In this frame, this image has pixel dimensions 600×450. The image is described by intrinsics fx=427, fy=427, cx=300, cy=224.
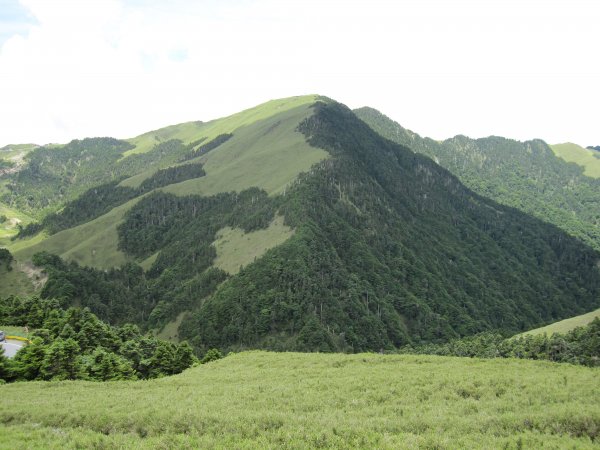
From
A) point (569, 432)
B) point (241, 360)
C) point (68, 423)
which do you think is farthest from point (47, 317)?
point (569, 432)

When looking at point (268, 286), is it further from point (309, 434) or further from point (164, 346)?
point (309, 434)

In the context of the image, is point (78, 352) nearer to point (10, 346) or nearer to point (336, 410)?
point (10, 346)

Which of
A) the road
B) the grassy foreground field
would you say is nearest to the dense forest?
the road

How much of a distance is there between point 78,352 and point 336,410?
53.1m

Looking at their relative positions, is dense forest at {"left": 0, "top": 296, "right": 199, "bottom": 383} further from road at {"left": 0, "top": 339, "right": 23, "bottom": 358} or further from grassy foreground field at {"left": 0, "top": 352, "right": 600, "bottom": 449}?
grassy foreground field at {"left": 0, "top": 352, "right": 600, "bottom": 449}

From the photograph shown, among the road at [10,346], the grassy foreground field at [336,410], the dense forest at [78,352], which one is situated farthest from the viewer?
the road at [10,346]

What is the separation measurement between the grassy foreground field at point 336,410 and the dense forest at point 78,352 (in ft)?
54.6

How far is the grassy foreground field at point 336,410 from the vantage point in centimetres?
2181

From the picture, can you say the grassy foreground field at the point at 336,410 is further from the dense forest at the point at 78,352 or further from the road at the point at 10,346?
the road at the point at 10,346

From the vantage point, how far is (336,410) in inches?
1081

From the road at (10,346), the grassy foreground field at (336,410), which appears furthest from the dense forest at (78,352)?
the grassy foreground field at (336,410)

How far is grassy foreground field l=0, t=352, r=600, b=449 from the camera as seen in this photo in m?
21.8

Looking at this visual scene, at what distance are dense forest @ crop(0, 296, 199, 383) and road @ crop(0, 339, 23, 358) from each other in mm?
2794

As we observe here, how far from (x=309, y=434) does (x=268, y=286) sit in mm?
175680
